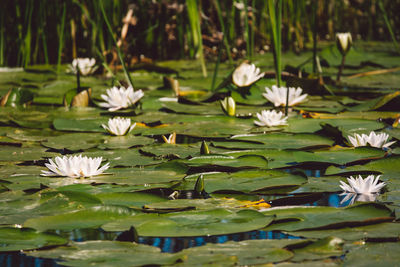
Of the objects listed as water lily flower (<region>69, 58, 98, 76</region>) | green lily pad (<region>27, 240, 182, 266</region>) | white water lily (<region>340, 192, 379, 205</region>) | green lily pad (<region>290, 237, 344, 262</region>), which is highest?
water lily flower (<region>69, 58, 98, 76</region>)

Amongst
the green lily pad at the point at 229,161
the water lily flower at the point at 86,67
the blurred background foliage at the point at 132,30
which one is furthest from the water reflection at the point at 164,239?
the water lily flower at the point at 86,67

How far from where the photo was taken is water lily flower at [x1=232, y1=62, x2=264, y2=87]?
291 cm

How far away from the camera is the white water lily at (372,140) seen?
1970mm

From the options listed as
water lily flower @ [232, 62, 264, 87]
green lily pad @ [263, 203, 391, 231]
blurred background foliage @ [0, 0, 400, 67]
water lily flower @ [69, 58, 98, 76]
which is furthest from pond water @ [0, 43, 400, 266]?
blurred background foliage @ [0, 0, 400, 67]

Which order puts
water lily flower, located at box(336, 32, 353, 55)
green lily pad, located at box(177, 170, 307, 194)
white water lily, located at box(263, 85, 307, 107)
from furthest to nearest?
water lily flower, located at box(336, 32, 353, 55) → white water lily, located at box(263, 85, 307, 107) → green lily pad, located at box(177, 170, 307, 194)

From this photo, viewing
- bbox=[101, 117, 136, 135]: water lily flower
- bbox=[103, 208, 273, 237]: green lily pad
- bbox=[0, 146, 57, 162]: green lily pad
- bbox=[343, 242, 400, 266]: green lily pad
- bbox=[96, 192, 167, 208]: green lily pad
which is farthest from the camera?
bbox=[101, 117, 136, 135]: water lily flower

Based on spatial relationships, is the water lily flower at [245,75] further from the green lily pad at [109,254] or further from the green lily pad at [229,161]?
the green lily pad at [109,254]

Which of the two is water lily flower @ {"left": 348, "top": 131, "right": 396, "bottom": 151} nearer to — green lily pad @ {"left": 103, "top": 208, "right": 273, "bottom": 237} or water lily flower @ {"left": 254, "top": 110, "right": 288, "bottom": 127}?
water lily flower @ {"left": 254, "top": 110, "right": 288, "bottom": 127}

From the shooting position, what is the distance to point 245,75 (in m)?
2.96

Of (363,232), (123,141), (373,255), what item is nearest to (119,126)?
(123,141)

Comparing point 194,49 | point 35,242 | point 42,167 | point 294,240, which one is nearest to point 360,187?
point 294,240

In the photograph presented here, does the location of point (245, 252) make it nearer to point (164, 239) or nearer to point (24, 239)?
point (164, 239)

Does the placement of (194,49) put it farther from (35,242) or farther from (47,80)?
(35,242)

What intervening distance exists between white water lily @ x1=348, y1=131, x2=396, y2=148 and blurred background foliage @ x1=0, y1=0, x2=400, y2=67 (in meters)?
1.88
